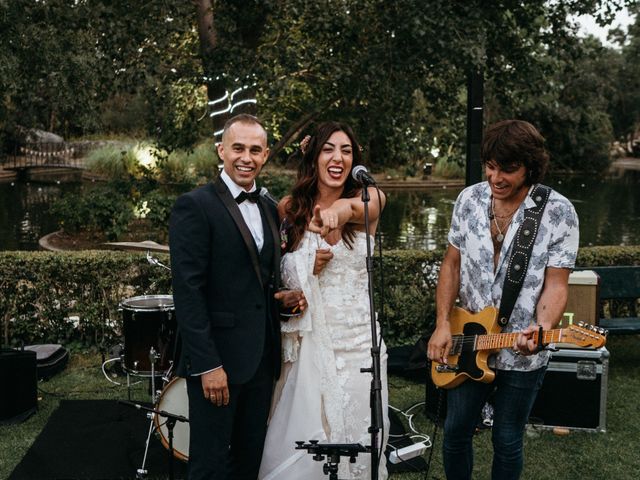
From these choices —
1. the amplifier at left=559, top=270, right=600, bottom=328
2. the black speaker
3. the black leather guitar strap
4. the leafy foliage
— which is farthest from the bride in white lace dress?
the leafy foliage

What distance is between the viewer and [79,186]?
27.5 meters

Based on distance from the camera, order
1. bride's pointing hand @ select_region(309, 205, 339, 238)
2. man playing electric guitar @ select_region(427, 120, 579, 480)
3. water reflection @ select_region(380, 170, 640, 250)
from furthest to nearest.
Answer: water reflection @ select_region(380, 170, 640, 250) < man playing electric guitar @ select_region(427, 120, 579, 480) < bride's pointing hand @ select_region(309, 205, 339, 238)

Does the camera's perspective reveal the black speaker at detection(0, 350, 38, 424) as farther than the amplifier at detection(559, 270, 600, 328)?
No

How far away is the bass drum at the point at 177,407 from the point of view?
438 centimetres

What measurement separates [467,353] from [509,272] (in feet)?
1.46

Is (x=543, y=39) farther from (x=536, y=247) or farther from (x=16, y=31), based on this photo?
(x=536, y=247)

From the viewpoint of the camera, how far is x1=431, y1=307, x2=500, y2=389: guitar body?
338 cm

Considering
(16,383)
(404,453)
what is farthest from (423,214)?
(404,453)

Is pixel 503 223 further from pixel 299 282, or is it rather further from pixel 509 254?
pixel 299 282

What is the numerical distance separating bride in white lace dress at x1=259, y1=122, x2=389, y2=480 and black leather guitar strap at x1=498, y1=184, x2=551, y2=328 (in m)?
0.66

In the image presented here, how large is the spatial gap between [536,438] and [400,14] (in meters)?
5.17

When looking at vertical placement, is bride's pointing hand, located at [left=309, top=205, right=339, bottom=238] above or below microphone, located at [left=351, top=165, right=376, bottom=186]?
below

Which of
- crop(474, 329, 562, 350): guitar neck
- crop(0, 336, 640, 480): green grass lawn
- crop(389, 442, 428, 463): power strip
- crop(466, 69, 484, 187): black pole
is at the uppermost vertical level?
crop(466, 69, 484, 187): black pole

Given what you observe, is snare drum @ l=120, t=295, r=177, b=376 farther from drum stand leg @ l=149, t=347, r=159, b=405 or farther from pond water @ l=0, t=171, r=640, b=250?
pond water @ l=0, t=171, r=640, b=250
